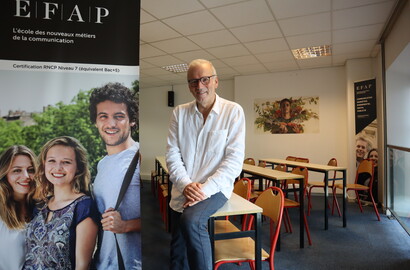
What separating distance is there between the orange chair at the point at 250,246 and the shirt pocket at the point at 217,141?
21.5 inches

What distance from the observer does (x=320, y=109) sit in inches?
248

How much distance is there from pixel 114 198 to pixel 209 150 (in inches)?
26.0

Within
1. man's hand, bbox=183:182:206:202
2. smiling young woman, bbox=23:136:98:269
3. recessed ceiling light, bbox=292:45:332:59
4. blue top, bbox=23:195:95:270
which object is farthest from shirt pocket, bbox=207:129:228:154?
recessed ceiling light, bbox=292:45:332:59

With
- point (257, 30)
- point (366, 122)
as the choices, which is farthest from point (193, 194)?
point (366, 122)

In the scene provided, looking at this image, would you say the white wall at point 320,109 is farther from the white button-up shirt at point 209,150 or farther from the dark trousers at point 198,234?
the dark trousers at point 198,234

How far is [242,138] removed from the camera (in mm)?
1805

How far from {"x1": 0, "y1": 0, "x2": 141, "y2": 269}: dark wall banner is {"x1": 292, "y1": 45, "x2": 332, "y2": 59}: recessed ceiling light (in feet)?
13.4

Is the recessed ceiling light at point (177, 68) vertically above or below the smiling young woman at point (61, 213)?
above

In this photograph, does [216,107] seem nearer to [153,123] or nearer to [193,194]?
[193,194]

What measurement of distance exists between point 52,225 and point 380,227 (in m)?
4.07

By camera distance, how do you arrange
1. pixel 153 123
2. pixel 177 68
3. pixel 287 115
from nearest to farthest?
pixel 177 68
pixel 287 115
pixel 153 123

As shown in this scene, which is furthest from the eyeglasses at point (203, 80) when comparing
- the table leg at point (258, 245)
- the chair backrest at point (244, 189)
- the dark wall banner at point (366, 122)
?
the dark wall banner at point (366, 122)

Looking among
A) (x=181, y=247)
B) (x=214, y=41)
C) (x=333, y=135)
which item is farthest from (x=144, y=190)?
(x=181, y=247)

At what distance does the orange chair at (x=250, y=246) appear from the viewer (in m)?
1.74
